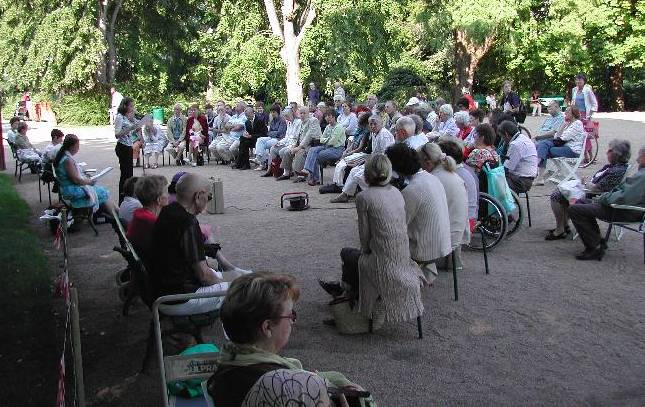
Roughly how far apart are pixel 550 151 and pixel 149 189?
755 cm

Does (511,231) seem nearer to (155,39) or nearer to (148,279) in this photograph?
(148,279)

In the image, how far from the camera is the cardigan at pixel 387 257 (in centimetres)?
459

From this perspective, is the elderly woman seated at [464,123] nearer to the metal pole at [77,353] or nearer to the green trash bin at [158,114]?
the metal pole at [77,353]

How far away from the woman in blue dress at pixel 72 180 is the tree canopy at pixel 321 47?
15.7 meters

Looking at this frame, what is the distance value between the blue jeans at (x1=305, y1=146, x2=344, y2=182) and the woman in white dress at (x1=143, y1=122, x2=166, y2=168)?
482cm

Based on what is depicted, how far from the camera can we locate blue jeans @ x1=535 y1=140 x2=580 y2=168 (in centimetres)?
1053

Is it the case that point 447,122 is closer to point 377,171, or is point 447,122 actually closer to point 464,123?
point 464,123

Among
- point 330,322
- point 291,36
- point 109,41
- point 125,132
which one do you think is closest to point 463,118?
point 125,132

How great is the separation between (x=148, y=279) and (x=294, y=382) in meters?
2.60

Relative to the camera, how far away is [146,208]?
511 centimetres

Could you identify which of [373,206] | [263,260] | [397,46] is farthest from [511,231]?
[397,46]

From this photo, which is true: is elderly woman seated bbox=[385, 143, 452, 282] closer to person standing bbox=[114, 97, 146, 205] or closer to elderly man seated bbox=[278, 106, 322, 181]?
person standing bbox=[114, 97, 146, 205]

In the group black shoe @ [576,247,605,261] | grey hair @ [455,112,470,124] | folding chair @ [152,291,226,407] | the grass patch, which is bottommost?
the grass patch

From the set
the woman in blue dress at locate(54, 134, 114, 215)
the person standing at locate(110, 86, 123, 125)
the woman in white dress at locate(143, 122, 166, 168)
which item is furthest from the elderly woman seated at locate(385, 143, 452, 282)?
the person standing at locate(110, 86, 123, 125)
